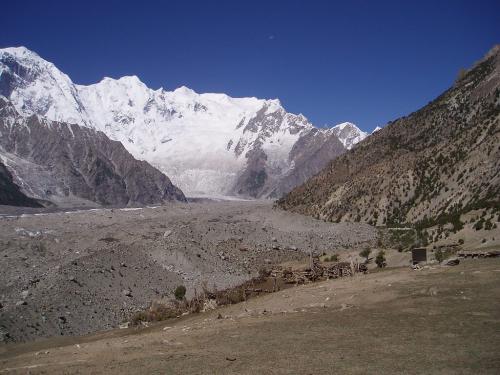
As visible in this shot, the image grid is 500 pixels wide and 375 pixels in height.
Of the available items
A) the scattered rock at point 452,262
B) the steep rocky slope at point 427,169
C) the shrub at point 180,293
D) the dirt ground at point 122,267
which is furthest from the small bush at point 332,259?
the scattered rock at point 452,262

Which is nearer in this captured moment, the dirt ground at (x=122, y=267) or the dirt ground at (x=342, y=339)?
the dirt ground at (x=342, y=339)

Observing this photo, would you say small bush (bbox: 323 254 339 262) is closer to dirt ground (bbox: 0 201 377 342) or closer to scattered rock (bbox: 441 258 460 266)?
dirt ground (bbox: 0 201 377 342)

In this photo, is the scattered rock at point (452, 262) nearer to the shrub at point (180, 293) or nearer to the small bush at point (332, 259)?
the shrub at point (180, 293)

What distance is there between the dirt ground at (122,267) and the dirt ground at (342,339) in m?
13.3

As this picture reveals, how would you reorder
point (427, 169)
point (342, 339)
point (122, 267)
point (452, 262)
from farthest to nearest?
point (427, 169)
point (122, 267)
point (452, 262)
point (342, 339)

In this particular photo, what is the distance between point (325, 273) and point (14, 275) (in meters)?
21.1

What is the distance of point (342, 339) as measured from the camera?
1503 centimetres

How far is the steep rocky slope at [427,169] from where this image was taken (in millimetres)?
55750

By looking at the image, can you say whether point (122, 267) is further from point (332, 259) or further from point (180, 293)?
point (332, 259)

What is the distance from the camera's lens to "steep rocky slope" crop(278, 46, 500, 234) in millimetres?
55750

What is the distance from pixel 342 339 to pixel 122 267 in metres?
28.6

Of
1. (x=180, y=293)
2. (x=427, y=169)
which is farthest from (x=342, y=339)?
(x=427, y=169)

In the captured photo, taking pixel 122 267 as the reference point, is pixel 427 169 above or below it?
above

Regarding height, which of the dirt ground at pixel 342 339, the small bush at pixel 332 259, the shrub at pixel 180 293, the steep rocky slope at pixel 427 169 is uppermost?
the steep rocky slope at pixel 427 169
